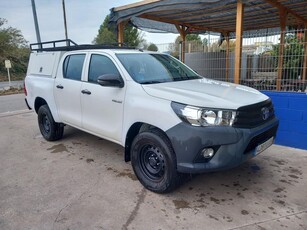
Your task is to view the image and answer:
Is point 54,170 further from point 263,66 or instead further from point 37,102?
point 263,66

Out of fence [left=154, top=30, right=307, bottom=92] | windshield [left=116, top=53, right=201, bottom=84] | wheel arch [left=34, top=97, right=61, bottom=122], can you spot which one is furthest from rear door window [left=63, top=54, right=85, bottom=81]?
fence [left=154, top=30, right=307, bottom=92]

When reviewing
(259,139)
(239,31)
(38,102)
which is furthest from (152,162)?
(239,31)

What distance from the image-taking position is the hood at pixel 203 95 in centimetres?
288

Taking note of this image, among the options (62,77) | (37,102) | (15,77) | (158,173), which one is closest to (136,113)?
(158,173)

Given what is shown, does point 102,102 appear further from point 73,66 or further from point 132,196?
point 132,196

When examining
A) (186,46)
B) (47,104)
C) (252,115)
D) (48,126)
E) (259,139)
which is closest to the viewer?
(252,115)

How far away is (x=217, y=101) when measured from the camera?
114 inches

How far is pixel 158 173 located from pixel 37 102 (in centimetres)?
360

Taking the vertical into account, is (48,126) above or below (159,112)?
below

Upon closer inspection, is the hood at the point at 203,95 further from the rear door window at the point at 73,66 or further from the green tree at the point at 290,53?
the green tree at the point at 290,53

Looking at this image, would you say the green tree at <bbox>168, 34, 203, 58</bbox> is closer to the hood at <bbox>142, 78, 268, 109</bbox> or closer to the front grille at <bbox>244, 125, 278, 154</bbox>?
the hood at <bbox>142, 78, 268, 109</bbox>

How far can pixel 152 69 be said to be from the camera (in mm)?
3951

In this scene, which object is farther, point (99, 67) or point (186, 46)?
point (186, 46)

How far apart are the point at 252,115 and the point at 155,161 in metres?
1.28
